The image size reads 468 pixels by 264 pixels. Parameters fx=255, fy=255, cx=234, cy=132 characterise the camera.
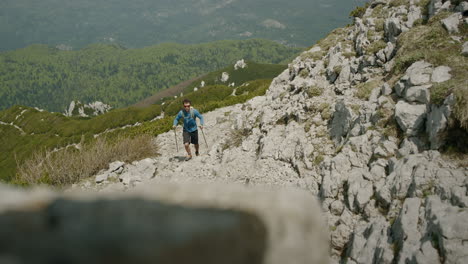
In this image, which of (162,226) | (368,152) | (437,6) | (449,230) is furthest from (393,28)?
(162,226)

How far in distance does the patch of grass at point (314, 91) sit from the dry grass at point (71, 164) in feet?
35.0

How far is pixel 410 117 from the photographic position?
7391 millimetres

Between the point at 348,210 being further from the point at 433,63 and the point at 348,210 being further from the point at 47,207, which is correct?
the point at 47,207

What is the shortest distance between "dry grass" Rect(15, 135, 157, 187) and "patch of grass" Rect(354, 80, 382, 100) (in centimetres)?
1264

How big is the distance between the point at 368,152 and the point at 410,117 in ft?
4.94

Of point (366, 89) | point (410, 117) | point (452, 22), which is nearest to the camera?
point (410, 117)

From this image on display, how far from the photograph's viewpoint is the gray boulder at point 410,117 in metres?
7.18

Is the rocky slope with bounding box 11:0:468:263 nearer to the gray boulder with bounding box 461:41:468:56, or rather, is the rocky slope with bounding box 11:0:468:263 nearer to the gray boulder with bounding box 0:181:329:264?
the gray boulder with bounding box 461:41:468:56

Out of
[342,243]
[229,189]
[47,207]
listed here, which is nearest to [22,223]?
[47,207]

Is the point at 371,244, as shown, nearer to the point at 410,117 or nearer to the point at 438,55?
the point at 410,117

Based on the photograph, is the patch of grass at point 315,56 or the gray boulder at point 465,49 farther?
the patch of grass at point 315,56

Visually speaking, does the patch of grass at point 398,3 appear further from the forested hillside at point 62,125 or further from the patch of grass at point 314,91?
the forested hillside at point 62,125

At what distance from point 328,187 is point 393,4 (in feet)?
46.9

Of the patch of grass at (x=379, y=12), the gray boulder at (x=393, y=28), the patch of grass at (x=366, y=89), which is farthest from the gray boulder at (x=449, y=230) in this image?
the patch of grass at (x=379, y=12)
